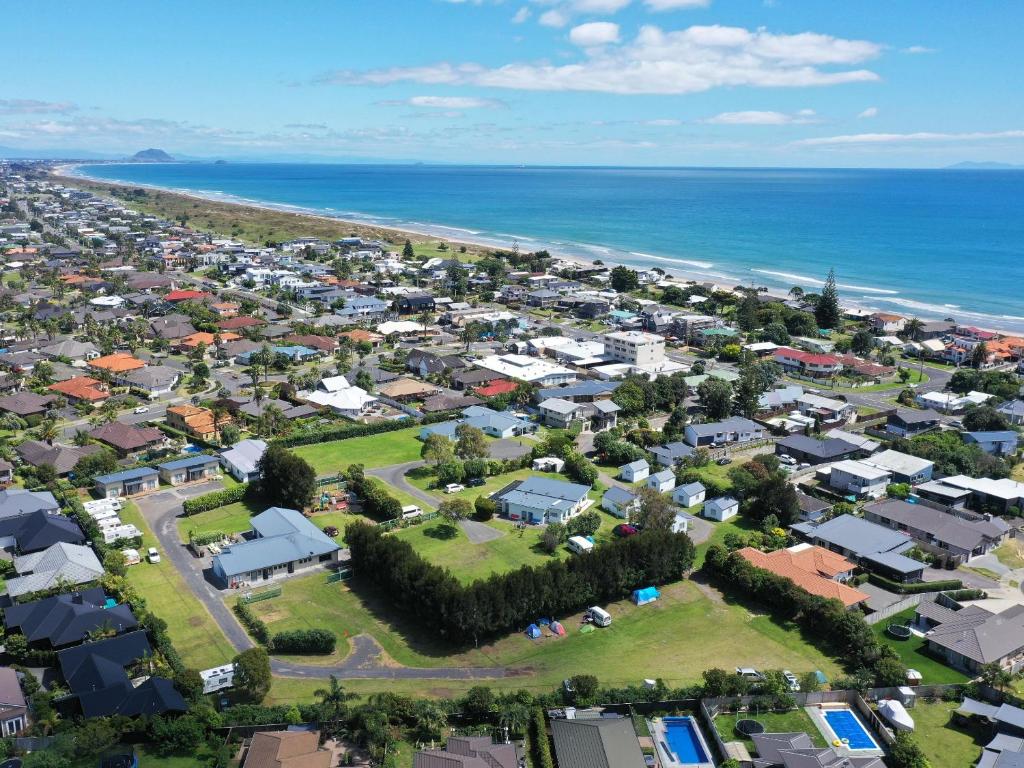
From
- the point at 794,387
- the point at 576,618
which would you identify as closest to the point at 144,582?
the point at 576,618

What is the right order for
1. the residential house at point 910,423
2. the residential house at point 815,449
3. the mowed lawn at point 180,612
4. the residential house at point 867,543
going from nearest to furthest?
the mowed lawn at point 180,612 → the residential house at point 867,543 → the residential house at point 815,449 → the residential house at point 910,423

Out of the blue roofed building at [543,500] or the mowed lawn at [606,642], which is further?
the blue roofed building at [543,500]

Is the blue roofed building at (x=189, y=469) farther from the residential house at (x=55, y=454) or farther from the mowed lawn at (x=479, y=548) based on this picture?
the mowed lawn at (x=479, y=548)

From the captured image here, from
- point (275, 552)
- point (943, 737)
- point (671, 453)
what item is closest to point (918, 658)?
point (943, 737)

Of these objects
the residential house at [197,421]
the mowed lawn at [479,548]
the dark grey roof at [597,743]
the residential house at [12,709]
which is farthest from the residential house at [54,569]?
the dark grey roof at [597,743]

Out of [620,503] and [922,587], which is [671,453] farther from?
[922,587]

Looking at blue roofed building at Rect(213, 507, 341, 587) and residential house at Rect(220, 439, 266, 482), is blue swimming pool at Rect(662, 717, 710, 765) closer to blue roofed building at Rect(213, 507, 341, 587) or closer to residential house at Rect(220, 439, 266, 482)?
blue roofed building at Rect(213, 507, 341, 587)

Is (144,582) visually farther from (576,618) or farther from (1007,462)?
(1007,462)
